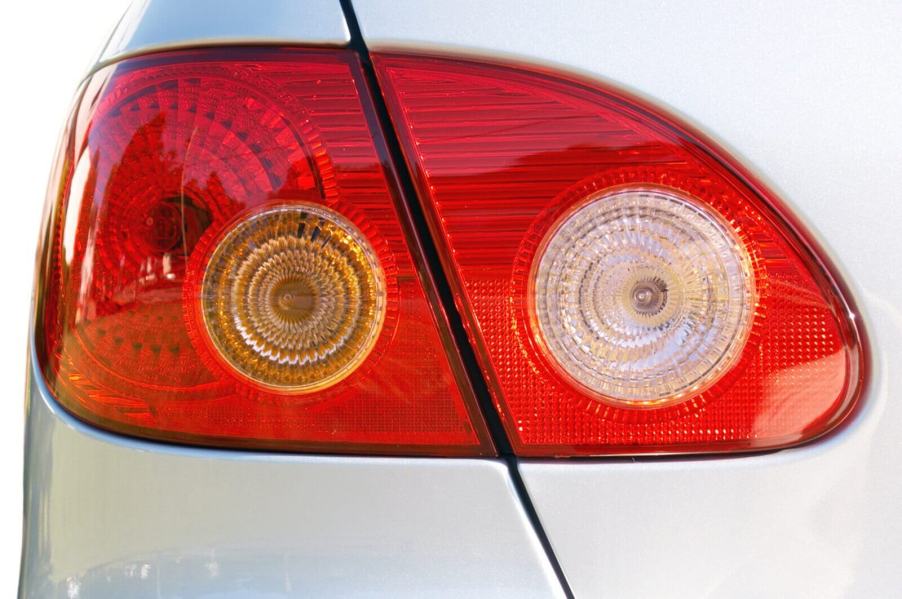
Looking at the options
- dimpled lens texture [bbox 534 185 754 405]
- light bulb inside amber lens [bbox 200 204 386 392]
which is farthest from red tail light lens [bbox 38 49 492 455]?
dimpled lens texture [bbox 534 185 754 405]

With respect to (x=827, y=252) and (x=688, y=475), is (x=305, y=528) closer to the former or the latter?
(x=688, y=475)

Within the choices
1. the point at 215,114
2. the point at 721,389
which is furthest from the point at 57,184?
the point at 721,389

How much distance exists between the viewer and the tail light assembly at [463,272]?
0.88 meters

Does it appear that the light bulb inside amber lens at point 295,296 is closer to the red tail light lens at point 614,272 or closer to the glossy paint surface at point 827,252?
the red tail light lens at point 614,272

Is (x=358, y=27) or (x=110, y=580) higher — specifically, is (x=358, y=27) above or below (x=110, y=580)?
above

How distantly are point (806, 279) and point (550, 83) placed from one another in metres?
0.32

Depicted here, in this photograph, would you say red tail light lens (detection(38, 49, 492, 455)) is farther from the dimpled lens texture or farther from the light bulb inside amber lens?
the dimpled lens texture

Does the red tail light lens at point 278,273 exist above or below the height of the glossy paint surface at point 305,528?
above

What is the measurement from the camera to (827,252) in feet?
2.86

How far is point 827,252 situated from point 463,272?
36 cm

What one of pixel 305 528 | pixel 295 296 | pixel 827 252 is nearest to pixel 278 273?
pixel 295 296

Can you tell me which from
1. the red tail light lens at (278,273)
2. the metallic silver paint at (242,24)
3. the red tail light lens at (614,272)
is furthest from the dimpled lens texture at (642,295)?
the metallic silver paint at (242,24)

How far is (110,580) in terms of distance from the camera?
0.92 metres

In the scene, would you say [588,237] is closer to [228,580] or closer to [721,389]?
[721,389]
